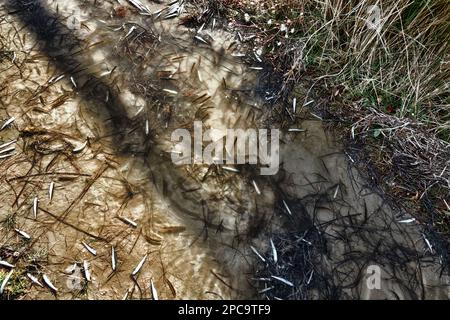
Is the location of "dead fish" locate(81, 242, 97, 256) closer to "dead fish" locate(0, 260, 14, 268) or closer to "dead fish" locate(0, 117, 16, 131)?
"dead fish" locate(0, 260, 14, 268)

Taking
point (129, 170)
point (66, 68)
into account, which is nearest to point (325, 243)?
point (129, 170)

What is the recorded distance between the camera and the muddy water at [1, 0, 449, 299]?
2.08 m

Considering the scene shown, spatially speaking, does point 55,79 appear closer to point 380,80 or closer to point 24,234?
point 24,234

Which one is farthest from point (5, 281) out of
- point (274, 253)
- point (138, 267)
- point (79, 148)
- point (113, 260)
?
point (274, 253)

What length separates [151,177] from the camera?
2285mm

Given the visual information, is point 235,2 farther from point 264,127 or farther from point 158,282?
point 158,282

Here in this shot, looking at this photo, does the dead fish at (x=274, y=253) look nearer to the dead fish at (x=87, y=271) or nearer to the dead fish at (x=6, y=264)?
the dead fish at (x=87, y=271)

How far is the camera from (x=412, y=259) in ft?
7.34

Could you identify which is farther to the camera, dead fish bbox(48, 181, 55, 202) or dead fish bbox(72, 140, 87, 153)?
dead fish bbox(72, 140, 87, 153)

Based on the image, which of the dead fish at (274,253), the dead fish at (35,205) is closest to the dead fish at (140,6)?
the dead fish at (35,205)

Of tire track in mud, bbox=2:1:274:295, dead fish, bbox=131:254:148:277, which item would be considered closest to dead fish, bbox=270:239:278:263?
tire track in mud, bbox=2:1:274:295

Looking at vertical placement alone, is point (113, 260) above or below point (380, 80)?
below

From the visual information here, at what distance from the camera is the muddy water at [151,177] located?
208 centimetres

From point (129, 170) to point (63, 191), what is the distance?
1.23 ft
